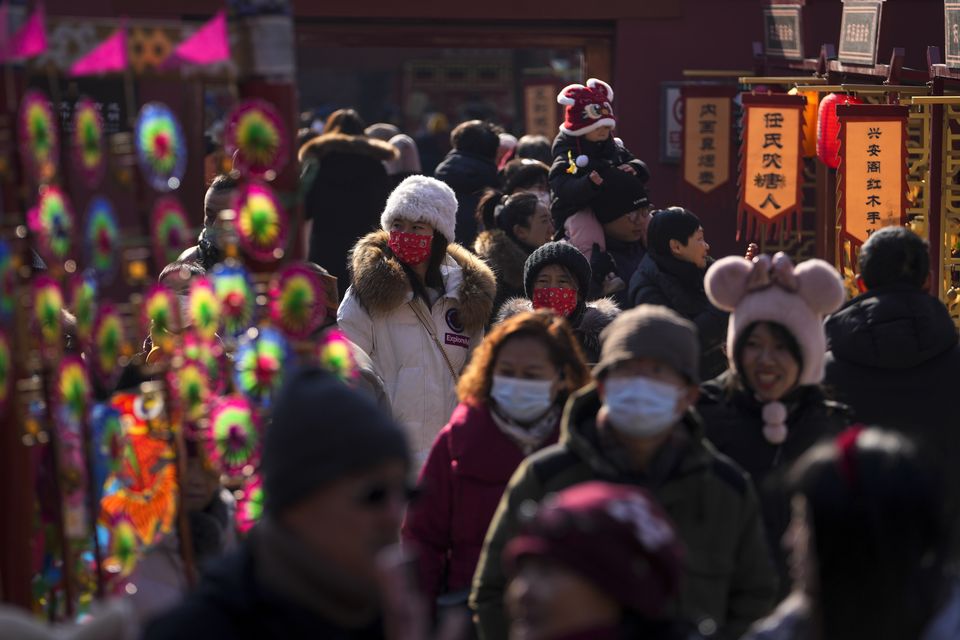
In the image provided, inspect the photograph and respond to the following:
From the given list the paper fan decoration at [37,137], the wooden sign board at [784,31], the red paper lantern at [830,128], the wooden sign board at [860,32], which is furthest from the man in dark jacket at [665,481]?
the wooden sign board at [784,31]

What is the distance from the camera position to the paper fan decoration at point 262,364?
12.0 ft

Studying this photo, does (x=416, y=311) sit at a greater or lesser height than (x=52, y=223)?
lesser

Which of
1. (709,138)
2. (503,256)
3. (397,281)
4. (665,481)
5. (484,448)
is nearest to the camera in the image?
(665,481)

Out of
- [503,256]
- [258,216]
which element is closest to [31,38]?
[258,216]

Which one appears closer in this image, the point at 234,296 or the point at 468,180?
the point at 234,296

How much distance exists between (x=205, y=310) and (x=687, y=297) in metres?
3.38

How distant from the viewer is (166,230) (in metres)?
3.57

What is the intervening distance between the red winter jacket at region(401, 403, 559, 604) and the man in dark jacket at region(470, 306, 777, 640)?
1.87 ft

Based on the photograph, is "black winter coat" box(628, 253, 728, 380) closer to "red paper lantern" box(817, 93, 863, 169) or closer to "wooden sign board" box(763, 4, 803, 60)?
"red paper lantern" box(817, 93, 863, 169)

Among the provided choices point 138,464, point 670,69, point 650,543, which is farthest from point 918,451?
point 670,69

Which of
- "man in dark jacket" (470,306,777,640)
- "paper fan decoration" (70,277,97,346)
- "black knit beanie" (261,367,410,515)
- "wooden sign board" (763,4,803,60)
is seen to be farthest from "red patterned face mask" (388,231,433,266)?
"wooden sign board" (763,4,803,60)

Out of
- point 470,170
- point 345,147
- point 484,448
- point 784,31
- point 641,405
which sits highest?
point 784,31

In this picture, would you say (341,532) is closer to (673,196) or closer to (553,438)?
(553,438)

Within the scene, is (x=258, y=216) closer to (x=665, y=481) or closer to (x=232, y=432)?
(x=232, y=432)
